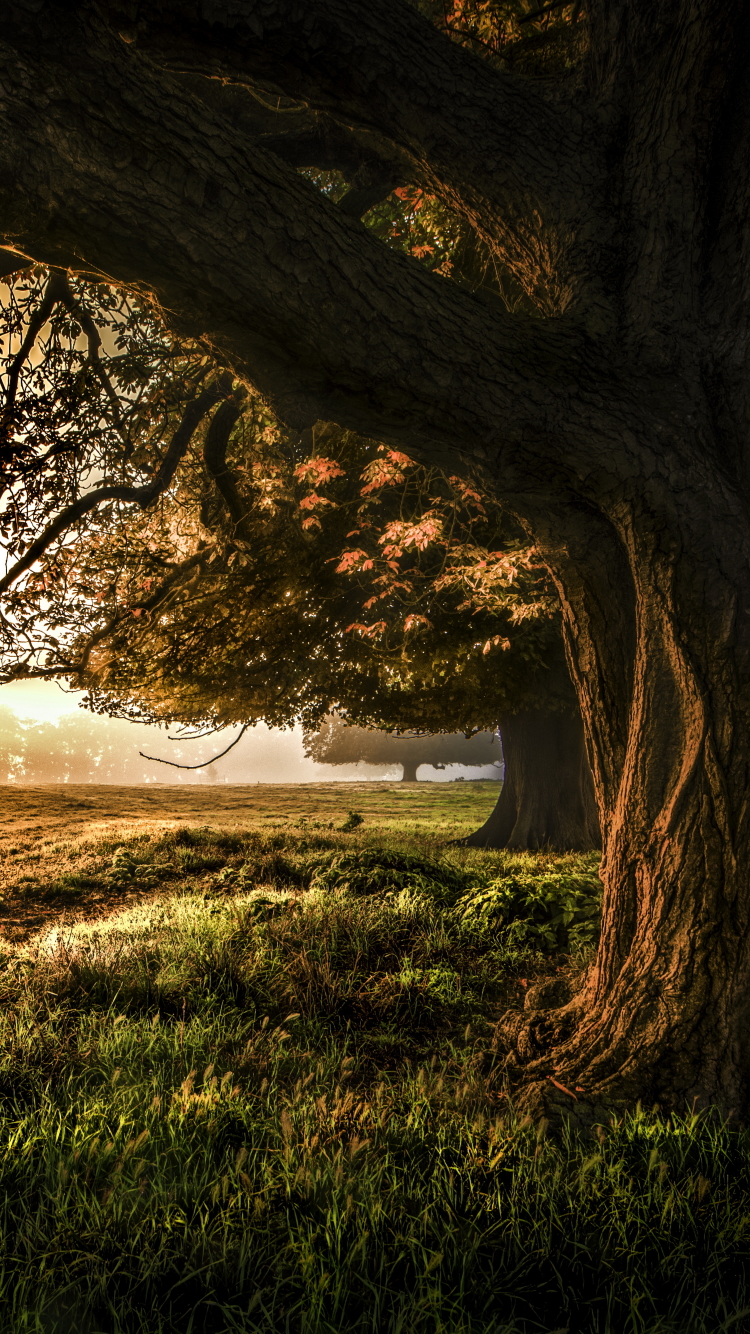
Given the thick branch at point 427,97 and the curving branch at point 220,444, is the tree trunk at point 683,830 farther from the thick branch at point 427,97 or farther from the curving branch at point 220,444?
the curving branch at point 220,444

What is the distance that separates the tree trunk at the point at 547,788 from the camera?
13562mm

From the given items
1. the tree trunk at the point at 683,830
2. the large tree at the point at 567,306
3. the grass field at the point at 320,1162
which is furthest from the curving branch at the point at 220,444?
the grass field at the point at 320,1162

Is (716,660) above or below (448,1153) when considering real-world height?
above

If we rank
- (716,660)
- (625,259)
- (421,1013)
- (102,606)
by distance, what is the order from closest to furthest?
(716,660), (625,259), (421,1013), (102,606)

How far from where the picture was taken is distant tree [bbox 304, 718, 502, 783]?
172 feet

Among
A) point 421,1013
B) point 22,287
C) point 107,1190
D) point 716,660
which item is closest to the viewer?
point 107,1190

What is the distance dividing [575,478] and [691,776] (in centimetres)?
177

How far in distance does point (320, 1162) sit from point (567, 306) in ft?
16.0

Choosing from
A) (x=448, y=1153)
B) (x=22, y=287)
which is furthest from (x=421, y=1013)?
(x=22, y=287)

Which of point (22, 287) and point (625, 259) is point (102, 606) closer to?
point (22, 287)

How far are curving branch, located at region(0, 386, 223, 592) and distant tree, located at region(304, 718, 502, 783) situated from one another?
4468 centimetres

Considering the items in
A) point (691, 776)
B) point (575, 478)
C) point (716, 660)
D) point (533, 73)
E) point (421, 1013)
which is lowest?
point (421, 1013)

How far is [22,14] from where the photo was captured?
9.33 feet

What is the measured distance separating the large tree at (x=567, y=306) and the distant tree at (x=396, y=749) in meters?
47.0
